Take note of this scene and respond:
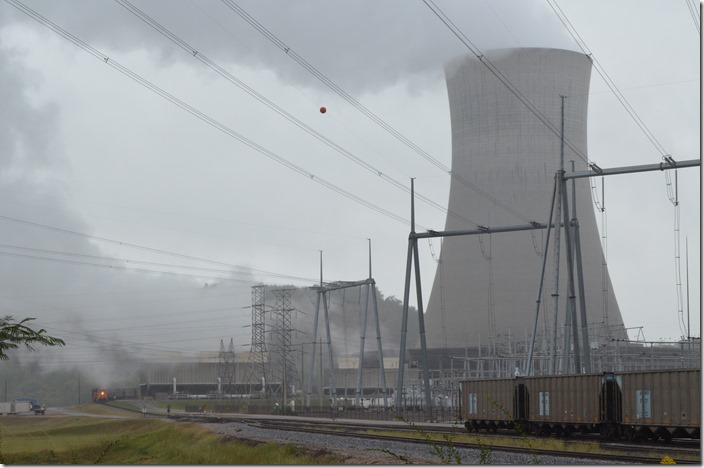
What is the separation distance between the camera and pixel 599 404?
952 inches

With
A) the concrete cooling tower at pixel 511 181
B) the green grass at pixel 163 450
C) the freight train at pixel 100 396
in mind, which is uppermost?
the concrete cooling tower at pixel 511 181

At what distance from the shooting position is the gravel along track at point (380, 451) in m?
17.9

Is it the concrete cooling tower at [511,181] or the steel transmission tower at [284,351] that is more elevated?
the concrete cooling tower at [511,181]

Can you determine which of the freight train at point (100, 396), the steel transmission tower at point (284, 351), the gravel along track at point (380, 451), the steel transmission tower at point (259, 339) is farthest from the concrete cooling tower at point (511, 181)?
the freight train at point (100, 396)

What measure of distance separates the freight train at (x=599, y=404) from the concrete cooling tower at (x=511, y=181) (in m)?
27.9

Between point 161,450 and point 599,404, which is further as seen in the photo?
point 161,450

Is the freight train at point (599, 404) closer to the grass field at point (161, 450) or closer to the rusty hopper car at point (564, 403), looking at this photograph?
the rusty hopper car at point (564, 403)

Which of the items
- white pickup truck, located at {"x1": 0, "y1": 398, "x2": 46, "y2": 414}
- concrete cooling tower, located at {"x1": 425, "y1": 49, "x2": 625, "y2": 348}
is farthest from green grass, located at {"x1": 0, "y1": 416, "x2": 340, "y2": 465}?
concrete cooling tower, located at {"x1": 425, "y1": 49, "x2": 625, "y2": 348}

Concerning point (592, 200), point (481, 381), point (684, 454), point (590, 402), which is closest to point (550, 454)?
point (684, 454)

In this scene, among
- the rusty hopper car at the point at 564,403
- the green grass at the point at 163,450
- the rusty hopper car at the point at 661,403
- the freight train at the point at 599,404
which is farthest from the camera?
the rusty hopper car at the point at 564,403

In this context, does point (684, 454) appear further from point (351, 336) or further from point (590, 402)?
point (351, 336)

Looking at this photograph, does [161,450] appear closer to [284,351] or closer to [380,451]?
[380,451]

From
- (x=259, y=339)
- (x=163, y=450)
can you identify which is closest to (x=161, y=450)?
(x=163, y=450)

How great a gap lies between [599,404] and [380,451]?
6061 mm
